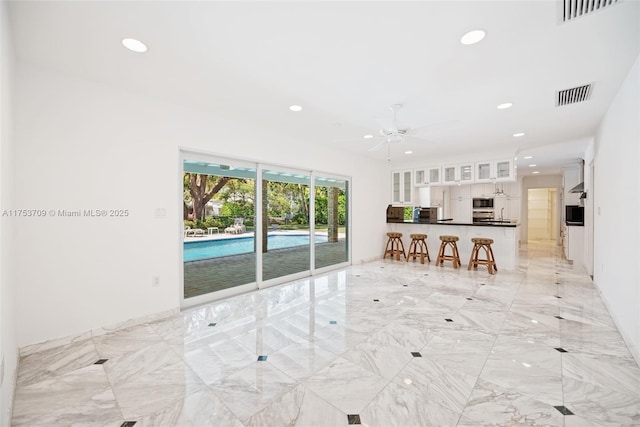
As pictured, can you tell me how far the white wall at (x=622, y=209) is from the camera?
101 inches

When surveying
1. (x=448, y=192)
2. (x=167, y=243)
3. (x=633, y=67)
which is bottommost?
(x=167, y=243)

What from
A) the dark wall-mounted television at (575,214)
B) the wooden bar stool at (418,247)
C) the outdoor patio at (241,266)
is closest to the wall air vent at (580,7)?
the outdoor patio at (241,266)

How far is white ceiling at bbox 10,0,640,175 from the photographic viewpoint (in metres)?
1.95

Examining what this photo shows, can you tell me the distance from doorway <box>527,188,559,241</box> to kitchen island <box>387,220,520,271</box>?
257 inches

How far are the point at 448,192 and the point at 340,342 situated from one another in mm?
7623

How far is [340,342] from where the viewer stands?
9.07 ft

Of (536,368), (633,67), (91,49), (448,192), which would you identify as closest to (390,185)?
(448,192)

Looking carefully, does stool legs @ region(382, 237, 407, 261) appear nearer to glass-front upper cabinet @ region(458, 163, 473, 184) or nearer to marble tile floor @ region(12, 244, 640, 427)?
glass-front upper cabinet @ region(458, 163, 473, 184)

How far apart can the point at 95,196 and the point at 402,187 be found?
6782 millimetres

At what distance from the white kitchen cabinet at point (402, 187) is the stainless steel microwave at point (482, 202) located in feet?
8.31

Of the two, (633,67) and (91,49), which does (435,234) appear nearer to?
(633,67)

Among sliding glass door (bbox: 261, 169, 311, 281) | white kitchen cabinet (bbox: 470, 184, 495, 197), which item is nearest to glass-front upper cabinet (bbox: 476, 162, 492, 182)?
white kitchen cabinet (bbox: 470, 184, 495, 197)

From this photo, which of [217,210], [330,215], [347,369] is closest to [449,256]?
[330,215]

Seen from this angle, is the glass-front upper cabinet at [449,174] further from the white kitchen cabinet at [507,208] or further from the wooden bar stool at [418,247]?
the white kitchen cabinet at [507,208]
